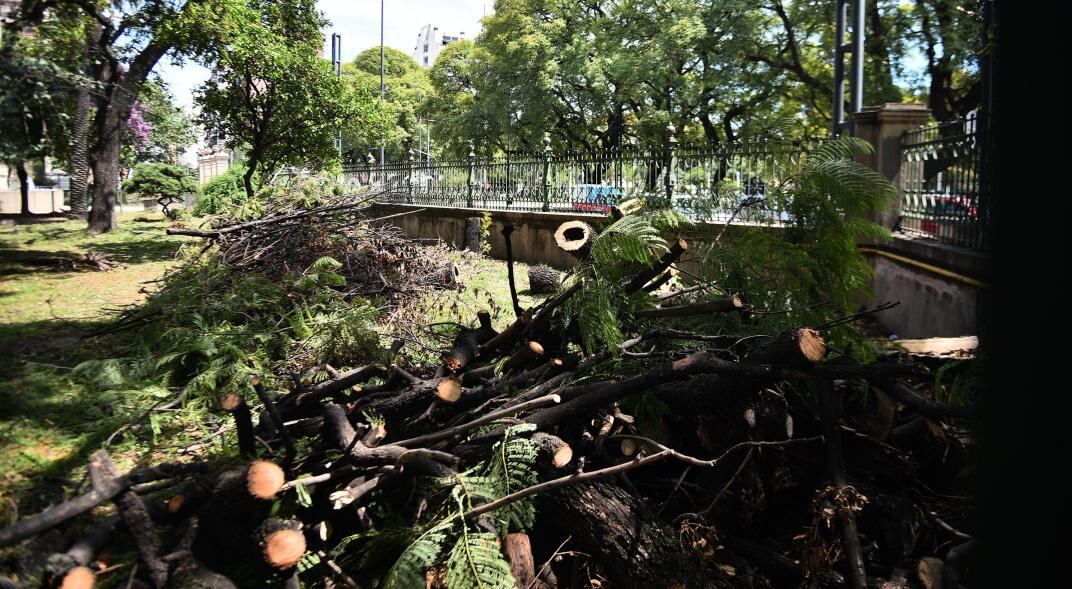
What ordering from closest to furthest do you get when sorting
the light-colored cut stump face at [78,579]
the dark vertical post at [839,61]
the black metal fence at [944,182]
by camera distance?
the light-colored cut stump face at [78,579], the black metal fence at [944,182], the dark vertical post at [839,61]

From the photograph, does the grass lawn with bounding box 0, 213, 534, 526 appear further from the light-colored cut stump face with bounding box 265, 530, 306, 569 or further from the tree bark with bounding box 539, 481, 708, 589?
the tree bark with bounding box 539, 481, 708, 589

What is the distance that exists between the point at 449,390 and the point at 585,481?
0.72 metres

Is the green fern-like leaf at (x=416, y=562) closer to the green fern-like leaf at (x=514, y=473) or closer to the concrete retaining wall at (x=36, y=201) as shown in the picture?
the green fern-like leaf at (x=514, y=473)

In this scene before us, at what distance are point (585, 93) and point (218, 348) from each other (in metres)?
31.5

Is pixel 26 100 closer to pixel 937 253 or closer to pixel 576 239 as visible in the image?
pixel 576 239

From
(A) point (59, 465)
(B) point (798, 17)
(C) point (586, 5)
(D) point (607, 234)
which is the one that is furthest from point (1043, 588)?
(C) point (586, 5)

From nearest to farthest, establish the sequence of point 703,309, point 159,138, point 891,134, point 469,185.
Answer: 1. point 703,309
2. point 891,134
3. point 469,185
4. point 159,138

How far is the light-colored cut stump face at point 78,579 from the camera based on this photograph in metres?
2.03

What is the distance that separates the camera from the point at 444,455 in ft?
8.96

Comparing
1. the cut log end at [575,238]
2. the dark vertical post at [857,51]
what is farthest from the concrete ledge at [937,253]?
the cut log end at [575,238]

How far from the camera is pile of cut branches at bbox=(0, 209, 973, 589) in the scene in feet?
7.74

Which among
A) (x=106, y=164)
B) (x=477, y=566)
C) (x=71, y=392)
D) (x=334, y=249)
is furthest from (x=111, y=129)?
(x=477, y=566)

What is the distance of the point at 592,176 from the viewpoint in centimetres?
1348

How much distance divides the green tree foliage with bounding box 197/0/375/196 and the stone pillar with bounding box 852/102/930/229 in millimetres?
11608
